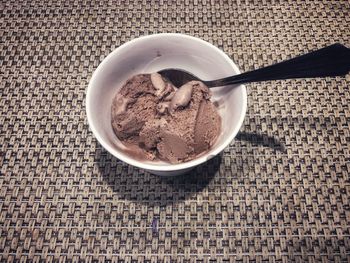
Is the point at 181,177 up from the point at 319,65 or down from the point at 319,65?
down

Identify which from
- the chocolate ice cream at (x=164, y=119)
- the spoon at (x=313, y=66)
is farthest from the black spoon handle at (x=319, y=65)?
the chocolate ice cream at (x=164, y=119)

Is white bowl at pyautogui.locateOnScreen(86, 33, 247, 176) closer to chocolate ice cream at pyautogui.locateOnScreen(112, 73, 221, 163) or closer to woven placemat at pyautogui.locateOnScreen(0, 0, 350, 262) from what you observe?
chocolate ice cream at pyautogui.locateOnScreen(112, 73, 221, 163)

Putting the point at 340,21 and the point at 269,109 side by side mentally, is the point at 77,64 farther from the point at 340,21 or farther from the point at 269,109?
the point at 340,21

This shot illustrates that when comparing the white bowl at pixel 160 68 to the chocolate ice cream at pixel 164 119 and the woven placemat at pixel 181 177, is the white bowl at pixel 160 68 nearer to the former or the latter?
the chocolate ice cream at pixel 164 119

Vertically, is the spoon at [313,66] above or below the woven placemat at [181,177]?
above

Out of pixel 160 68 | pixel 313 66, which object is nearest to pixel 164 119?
pixel 160 68

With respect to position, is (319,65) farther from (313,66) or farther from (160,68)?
(160,68)
